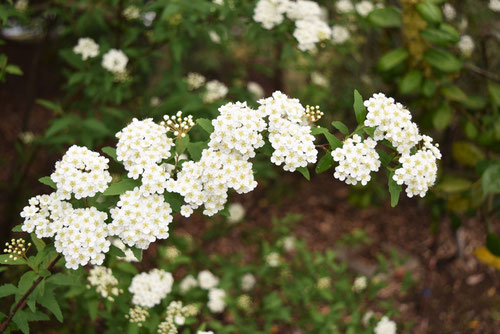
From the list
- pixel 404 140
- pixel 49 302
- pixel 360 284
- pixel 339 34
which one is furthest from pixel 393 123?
pixel 339 34

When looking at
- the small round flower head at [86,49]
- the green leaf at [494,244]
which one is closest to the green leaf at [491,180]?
the green leaf at [494,244]

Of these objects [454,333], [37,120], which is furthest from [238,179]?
[37,120]

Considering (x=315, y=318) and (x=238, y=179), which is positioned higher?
(x=238, y=179)

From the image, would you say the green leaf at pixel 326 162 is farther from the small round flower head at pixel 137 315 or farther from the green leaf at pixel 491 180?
the green leaf at pixel 491 180

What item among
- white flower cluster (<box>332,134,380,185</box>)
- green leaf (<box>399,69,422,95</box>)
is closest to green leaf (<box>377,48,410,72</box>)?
green leaf (<box>399,69,422,95</box>)

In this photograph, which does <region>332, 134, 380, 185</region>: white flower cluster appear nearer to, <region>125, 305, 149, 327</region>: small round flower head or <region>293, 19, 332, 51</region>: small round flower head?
<region>293, 19, 332, 51</region>: small round flower head

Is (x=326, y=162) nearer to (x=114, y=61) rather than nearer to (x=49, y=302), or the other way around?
(x=49, y=302)

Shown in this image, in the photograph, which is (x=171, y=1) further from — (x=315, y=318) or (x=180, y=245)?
(x=315, y=318)
